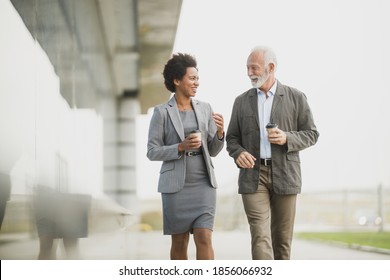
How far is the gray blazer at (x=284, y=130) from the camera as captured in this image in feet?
15.5

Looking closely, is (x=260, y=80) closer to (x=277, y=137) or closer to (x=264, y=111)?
(x=264, y=111)

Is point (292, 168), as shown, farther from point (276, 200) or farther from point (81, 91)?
point (81, 91)

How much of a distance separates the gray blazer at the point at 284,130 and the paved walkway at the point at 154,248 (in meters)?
0.64

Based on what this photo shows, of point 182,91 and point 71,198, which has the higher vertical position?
point 182,91

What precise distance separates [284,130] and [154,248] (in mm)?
2440

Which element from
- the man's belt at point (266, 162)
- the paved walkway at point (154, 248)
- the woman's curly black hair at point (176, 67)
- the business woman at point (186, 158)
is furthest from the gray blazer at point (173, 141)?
the paved walkway at point (154, 248)

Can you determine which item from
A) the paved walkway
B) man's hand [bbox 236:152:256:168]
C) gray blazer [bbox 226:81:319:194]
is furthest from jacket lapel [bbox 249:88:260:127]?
the paved walkway

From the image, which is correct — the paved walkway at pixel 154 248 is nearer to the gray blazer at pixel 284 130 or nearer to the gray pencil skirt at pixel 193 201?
the gray pencil skirt at pixel 193 201

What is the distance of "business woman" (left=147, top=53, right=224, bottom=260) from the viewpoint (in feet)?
15.1

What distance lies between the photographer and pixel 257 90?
4.90 meters

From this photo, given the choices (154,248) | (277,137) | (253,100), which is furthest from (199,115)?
(154,248)

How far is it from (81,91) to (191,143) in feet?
8.31

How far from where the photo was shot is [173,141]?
4.71 m

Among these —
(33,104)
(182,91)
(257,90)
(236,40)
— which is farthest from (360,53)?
(33,104)
